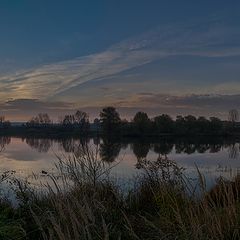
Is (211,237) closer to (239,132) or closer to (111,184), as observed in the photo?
(111,184)

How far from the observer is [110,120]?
8925 centimetres

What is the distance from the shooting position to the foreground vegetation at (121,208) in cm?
536

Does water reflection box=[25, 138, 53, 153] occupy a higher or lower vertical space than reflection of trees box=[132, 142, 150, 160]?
higher

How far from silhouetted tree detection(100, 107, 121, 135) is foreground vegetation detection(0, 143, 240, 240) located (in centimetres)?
7724

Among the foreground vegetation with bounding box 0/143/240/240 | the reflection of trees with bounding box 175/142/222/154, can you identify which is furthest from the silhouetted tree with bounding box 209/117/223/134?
the foreground vegetation with bounding box 0/143/240/240

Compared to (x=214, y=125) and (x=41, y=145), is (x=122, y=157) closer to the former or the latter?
(x=41, y=145)

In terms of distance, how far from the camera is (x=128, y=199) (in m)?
9.29


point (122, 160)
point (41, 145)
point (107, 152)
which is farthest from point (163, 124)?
point (122, 160)

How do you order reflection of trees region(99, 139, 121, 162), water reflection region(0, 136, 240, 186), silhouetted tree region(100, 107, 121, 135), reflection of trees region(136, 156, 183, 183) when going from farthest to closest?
silhouetted tree region(100, 107, 121, 135), reflection of trees region(99, 139, 121, 162), water reflection region(0, 136, 240, 186), reflection of trees region(136, 156, 183, 183)

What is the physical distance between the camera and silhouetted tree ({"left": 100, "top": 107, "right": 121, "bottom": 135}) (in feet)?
289

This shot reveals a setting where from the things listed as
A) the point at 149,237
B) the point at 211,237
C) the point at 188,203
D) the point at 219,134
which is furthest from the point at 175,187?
the point at 219,134

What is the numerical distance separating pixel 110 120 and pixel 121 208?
266 feet

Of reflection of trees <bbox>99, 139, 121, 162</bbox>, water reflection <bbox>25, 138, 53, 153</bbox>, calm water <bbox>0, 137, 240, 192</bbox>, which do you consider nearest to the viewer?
calm water <bbox>0, 137, 240, 192</bbox>

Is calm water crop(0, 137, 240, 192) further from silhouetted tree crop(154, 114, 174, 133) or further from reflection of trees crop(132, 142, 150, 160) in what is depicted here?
silhouetted tree crop(154, 114, 174, 133)
